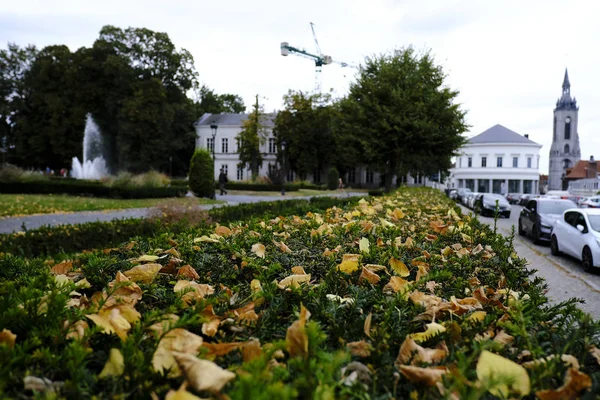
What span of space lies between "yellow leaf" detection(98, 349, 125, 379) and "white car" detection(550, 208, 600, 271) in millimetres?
11361

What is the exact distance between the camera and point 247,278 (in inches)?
85.5

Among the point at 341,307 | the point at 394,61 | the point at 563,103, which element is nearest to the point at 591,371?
the point at 341,307

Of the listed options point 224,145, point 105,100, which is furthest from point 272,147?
point 105,100

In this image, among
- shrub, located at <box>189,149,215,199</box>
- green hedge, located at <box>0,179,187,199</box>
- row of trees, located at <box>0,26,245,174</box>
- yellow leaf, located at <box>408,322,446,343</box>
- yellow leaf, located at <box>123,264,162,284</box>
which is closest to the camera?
yellow leaf, located at <box>408,322,446,343</box>

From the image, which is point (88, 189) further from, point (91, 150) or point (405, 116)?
point (91, 150)

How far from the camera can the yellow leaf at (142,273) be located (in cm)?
193

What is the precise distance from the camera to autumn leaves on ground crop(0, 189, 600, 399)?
1.06 meters

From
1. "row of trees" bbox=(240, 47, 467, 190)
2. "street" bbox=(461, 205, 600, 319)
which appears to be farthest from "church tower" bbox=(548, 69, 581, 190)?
"street" bbox=(461, 205, 600, 319)

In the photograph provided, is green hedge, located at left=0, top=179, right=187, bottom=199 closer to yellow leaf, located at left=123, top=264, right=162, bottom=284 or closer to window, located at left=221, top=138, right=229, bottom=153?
yellow leaf, located at left=123, top=264, right=162, bottom=284

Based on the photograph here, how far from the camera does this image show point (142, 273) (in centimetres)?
196

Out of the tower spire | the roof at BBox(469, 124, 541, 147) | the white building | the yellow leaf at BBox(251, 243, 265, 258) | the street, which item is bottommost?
the street

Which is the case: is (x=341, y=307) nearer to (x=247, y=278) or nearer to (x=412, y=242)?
(x=247, y=278)

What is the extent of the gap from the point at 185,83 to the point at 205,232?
174 ft

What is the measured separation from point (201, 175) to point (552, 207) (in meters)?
18.3
